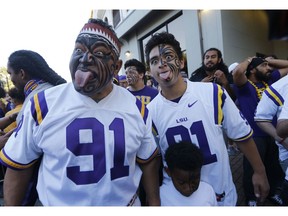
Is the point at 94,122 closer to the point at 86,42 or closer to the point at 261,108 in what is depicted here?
the point at 86,42

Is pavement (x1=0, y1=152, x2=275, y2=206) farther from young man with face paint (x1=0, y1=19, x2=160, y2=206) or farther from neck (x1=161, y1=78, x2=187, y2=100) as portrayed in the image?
young man with face paint (x1=0, y1=19, x2=160, y2=206)

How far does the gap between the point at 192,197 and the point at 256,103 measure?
5.51 feet

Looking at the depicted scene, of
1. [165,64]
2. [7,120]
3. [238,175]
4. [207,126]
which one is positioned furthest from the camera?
[238,175]

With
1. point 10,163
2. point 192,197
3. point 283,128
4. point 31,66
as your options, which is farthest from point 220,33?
point 10,163

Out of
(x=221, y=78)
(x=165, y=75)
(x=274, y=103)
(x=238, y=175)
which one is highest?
(x=221, y=78)

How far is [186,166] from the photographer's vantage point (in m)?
1.41

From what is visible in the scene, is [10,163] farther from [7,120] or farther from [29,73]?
[7,120]

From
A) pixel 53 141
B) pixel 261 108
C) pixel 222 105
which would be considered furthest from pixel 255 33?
pixel 53 141

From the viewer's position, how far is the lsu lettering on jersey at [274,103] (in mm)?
1991

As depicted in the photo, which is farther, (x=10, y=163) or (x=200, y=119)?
(x=200, y=119)

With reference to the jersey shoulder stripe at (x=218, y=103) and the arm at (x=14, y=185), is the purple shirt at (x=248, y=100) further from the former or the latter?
the arm at (x=14, y=185)

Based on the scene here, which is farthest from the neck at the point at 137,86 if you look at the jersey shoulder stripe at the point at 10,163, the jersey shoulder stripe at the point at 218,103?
the jersey shoulder stripe at the point at 10,163

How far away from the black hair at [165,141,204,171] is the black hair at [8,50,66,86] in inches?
39.6

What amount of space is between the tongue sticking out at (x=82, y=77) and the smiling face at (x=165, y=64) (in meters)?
0.57
